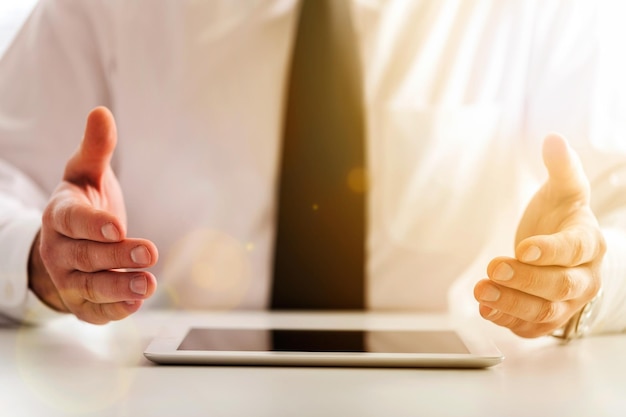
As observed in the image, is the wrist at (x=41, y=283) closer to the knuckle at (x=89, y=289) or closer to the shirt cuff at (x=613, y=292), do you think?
the knuckle at (x=89, y=289)

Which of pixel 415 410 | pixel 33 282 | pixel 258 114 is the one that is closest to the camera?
pixel 415 410

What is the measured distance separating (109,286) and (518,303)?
348 mm

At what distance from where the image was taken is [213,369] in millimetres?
456

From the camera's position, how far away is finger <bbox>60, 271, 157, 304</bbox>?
479 millimetres

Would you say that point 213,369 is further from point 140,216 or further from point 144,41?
point 144,41

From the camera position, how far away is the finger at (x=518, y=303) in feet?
1.57

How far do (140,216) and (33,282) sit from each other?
26 centimetres

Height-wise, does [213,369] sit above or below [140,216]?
below

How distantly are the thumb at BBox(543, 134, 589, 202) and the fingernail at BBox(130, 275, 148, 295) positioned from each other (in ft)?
1.25

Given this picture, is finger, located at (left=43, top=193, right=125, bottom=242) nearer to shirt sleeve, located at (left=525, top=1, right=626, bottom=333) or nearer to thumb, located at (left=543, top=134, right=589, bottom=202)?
thumb, located at (left=543, top=134, right=589, bottom=202)

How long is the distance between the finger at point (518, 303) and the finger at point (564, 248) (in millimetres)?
35

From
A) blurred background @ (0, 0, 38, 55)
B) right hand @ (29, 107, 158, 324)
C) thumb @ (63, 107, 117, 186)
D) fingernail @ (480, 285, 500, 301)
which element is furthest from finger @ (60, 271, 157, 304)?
blurred background @ (0, 0, 38, 55)

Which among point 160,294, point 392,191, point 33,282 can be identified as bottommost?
point 33,282

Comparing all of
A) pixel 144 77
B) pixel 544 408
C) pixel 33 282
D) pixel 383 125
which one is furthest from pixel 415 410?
pixel 144 77
